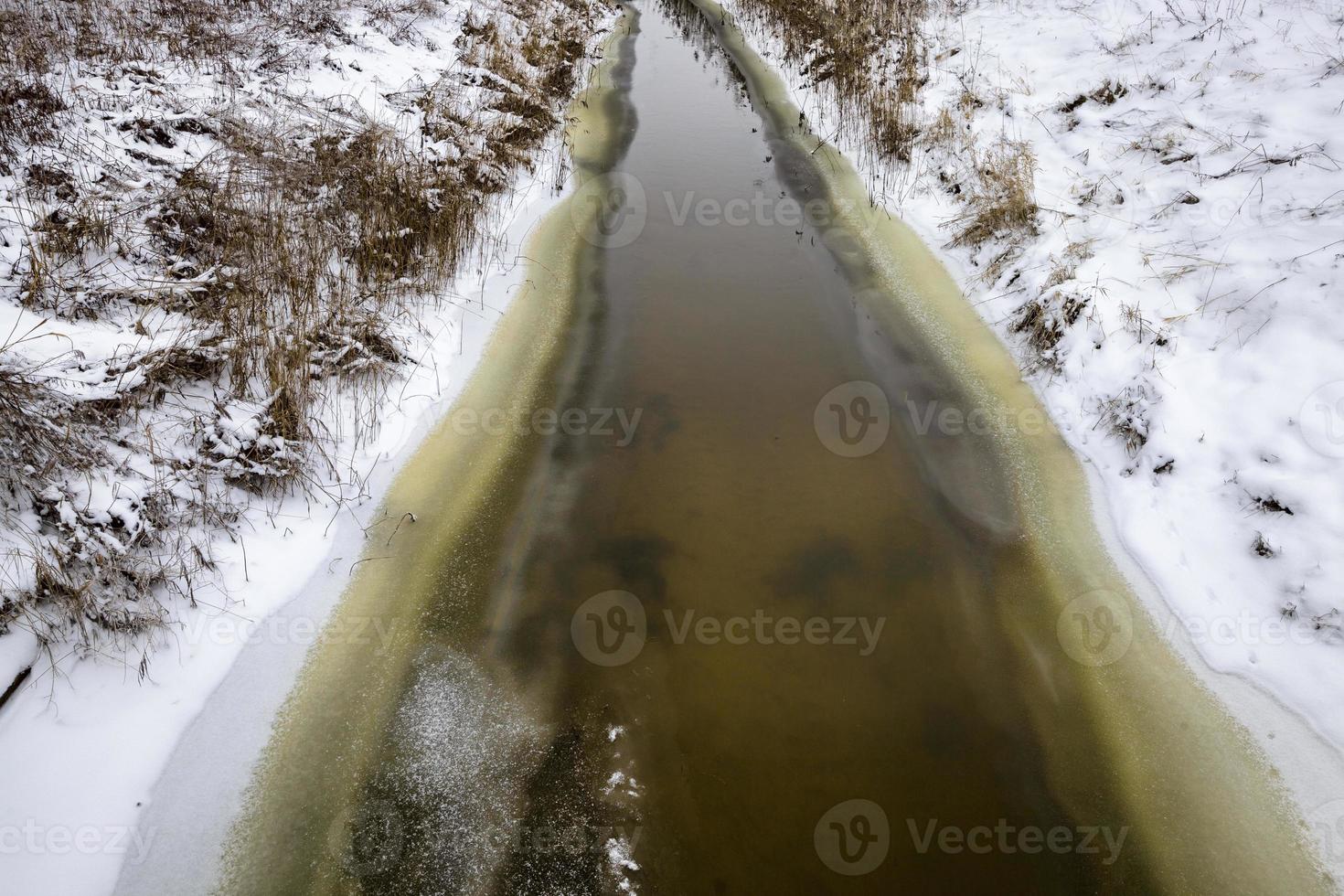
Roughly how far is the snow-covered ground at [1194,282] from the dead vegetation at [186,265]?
16.1 feet

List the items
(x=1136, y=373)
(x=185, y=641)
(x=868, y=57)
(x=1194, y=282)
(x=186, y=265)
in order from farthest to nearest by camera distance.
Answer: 1. (x=868, y=57)
2. (x=1194, y=282)
3. (x=1136, y=373)
4. (x=186, y=265)
5. (x=185, y=641)

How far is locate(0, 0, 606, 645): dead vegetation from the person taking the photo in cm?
328

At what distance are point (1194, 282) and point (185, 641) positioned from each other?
6743 mm

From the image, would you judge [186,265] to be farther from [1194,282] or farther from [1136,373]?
[1194,282]

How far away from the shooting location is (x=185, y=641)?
3.25m

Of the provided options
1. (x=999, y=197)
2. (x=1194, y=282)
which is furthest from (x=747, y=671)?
(x=999, y=197)

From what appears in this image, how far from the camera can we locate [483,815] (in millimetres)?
2836

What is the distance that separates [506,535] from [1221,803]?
145 inches

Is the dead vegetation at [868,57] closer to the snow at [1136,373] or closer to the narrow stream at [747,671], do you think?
the snow at [1136,373]

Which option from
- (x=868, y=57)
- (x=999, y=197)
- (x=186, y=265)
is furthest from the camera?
(x=868, y=57)

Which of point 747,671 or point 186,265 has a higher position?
point 186,265

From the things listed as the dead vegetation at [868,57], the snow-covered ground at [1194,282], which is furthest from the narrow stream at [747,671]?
the dead vegetation at [868,57]

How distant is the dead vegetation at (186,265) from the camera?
3.28 m

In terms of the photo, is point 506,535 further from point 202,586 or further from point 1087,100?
point 1087,100
